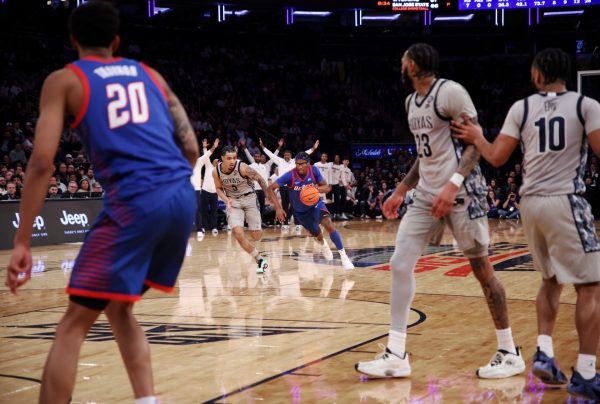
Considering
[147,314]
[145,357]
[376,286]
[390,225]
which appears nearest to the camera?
[145,357]

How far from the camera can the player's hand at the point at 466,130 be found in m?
4.89

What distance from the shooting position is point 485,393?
15.0 ft

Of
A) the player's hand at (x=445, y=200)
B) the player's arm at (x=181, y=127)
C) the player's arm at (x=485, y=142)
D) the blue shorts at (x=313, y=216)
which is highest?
the player's arm at (x=181, y=127)

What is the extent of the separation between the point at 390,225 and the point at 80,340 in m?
18.3

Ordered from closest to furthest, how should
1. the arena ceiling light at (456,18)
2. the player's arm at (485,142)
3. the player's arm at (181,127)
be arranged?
the player's arm at (181,127) → the player's arm at (485,142) → the arena ceiling light at (456,18)

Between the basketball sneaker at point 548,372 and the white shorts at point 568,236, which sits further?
the basketball sneaker at point 548,372

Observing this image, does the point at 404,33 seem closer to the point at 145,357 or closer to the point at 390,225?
the point at 390,225

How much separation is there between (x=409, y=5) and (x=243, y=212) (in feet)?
68.5

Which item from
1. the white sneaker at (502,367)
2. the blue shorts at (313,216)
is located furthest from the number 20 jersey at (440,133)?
the blue shorts at (313,216)

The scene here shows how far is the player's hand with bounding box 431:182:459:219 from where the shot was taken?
189 inches

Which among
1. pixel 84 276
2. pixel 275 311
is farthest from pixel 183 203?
pixel 275 311

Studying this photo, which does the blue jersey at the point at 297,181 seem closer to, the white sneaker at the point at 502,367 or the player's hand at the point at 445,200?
the white sneaker at the point at 502,367

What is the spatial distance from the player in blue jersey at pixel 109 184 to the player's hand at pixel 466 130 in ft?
6.77

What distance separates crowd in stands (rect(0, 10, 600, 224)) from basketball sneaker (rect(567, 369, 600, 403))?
14612 millimetres
